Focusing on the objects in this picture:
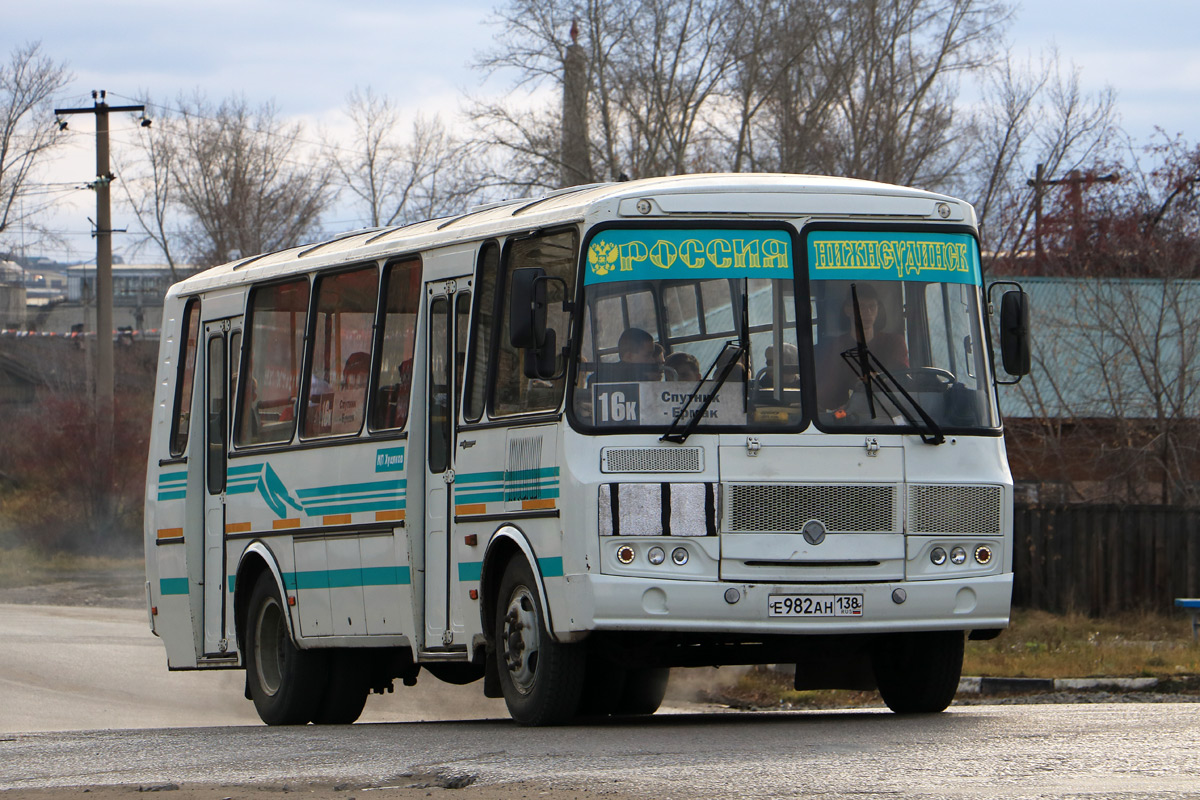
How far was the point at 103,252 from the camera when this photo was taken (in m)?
38.8

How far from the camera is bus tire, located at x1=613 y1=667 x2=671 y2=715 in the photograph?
1266 cm

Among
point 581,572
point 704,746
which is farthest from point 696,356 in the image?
point 704,746

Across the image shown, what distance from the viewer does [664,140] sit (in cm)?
4016

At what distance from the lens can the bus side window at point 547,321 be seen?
9562 mm

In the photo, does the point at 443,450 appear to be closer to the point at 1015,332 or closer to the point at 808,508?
the point at 808,508

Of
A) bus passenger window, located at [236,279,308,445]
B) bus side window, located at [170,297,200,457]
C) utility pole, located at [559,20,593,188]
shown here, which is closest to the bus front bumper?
bus passenger window, located at [236,279,308,445]

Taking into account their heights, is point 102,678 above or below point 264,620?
below

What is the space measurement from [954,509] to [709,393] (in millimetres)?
1465

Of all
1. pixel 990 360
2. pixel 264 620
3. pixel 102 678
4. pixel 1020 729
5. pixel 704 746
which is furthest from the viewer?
pixel 102 678

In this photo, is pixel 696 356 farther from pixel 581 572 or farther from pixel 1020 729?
pixel 1020 729

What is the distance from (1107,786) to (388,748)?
3.54 m

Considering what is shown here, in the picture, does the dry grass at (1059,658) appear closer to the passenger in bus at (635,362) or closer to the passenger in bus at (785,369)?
the passenger in bus at (785,369)

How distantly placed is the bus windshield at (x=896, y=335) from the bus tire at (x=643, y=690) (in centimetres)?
367

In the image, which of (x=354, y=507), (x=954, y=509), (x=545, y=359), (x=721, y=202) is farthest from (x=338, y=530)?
(x=954, y=509)
